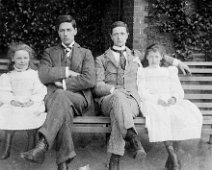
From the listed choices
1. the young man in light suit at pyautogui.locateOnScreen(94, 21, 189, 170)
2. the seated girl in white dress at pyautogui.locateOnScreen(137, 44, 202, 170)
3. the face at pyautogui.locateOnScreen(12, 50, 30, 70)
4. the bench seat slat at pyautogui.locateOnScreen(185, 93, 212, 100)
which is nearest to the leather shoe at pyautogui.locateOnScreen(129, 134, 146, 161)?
the young man in light suit at pyautogui.locateOnScreen(94, 21, 189, 170)

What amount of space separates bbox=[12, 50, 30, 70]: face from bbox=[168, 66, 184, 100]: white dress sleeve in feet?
5.79

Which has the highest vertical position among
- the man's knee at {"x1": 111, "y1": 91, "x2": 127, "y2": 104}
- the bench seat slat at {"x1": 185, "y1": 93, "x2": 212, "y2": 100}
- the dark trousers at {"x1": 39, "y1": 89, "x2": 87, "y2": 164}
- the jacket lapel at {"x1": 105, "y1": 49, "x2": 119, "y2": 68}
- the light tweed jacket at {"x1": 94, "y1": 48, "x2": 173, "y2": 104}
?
the jacket lapel at {"x1": 105, "y1": 49, "x2": 119, "y2": 68}

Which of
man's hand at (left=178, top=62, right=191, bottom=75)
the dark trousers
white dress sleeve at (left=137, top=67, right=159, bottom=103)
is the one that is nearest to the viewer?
the dark trousers

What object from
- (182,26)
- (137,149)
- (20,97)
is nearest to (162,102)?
(137,149)

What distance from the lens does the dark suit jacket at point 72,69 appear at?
16.6 ft

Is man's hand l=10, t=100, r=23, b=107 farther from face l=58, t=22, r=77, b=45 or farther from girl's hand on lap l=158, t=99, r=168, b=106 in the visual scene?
girl's hand on lap l=158, t=99, r=168, b=106

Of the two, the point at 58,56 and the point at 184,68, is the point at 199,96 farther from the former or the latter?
the point at 58,56

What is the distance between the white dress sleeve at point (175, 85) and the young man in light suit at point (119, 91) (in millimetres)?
158

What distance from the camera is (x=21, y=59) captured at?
200 inches

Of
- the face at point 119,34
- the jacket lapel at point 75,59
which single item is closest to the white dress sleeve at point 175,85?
the face at point 119,34

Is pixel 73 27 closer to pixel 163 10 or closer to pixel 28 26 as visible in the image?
pixel 163 10

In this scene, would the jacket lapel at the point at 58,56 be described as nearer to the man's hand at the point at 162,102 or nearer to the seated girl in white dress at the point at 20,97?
the seated girl in white dress at the point at 20,97

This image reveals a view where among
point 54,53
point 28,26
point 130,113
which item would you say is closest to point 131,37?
point 28,26

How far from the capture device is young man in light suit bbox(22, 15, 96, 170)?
448cm
